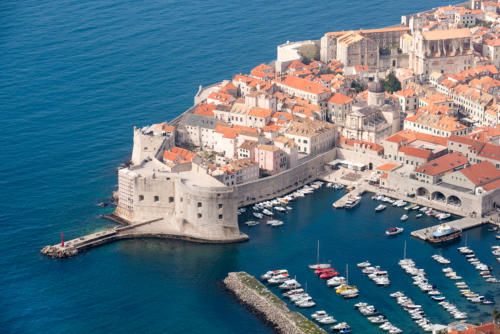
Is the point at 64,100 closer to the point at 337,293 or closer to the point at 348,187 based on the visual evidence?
the point at 348,187

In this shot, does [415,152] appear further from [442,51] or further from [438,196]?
[442,51]

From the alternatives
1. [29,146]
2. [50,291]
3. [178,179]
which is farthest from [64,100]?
[50,291]

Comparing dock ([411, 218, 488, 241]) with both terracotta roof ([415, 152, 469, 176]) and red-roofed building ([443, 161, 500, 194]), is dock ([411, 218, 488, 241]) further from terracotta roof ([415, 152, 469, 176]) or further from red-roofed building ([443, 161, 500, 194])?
terracotta roof ([415, 152, 469, 176])

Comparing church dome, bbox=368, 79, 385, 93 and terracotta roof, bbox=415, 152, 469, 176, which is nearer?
terracotta roof, bbox=415, 152, 469, 176

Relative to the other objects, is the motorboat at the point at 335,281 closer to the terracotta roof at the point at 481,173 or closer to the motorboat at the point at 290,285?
the motorboat at the point at 290,285

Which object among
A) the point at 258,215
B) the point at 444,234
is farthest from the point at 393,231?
the point at 258,215

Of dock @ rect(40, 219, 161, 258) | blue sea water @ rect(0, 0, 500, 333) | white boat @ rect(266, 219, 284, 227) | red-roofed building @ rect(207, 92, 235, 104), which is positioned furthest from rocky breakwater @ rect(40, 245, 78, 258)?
red-roofed building @ rect(207, 92, 235, 104)

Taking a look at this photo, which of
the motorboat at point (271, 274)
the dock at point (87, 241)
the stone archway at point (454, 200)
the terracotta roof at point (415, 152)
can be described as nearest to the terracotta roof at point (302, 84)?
the terracotta roof at point (415, 152)
